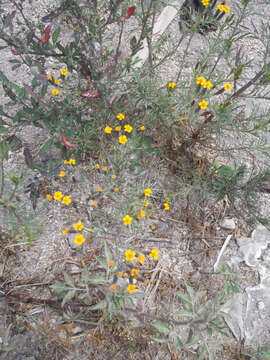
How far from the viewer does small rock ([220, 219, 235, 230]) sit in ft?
6.36

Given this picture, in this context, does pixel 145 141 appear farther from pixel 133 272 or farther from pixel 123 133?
pixel 133 272

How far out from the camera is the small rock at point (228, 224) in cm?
194

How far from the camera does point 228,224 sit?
6.37ft

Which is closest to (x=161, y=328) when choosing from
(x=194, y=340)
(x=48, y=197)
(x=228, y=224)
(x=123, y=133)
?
(x=194, y=340)

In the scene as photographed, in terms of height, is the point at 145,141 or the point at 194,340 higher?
the point at 145,141

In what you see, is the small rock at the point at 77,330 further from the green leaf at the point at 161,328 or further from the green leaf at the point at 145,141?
the green leaf at the point at 145,141

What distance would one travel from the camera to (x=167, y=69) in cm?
250

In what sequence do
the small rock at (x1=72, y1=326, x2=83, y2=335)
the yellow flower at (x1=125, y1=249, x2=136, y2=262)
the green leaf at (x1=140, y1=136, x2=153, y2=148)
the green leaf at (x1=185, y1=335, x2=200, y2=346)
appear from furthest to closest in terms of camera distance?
1. the green leaf at (x1=140, y1=136, x2=153, y2=148)
2. the small rock at (x1=72, y1=326, x2=83, y2=335)
3. the yellow flower at (x1=125, y1=249, x2=136, y2=262)
4. the green leaf at (x1=185, y1=335, x2=200, y2=346)

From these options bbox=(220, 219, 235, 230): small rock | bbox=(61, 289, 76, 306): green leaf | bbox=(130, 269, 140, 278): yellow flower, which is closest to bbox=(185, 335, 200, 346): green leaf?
bbox=(130, 269, 140, 278): yellow flower

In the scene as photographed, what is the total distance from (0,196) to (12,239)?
1.26 feet

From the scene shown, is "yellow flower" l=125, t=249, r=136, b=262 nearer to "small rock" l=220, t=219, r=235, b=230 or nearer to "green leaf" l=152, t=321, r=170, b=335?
"green leaf" l=152, t=321, r=170, b=335

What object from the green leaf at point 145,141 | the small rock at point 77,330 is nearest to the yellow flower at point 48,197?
the green leaf at point 145,141

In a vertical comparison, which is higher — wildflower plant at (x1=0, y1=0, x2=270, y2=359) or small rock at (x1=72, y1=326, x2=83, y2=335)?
wildflower plant at (x1=0, y1=0, x2=270, y2=359)

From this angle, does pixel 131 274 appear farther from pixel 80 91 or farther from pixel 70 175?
pixel 80 91
